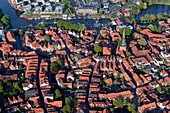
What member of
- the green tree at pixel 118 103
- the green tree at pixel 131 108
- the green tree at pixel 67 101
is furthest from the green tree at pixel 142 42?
the green tree at pixel 67 101

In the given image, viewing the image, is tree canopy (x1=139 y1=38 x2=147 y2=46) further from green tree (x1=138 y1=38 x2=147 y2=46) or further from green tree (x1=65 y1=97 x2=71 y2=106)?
green tree (x1=65 y1=97 x2=71 y2=106)

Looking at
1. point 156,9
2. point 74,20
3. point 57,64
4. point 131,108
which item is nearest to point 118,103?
point 131,108

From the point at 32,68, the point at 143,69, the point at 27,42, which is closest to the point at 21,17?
the point at 27,42

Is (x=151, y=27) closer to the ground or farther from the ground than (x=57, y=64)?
farther from the ground

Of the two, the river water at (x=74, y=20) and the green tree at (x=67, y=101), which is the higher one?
the river water at (x=74, y=20)

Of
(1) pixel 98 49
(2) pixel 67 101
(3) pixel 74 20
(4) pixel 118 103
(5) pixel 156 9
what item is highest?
(5) pixel 156 9

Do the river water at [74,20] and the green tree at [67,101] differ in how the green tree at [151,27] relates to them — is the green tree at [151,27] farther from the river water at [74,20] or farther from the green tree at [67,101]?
the green tree at [67,101]

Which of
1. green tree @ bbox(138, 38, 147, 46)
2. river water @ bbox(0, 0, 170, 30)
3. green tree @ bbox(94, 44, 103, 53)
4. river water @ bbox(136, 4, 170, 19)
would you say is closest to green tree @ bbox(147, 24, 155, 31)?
green tree @ bbox(138, 38, 147, 46)

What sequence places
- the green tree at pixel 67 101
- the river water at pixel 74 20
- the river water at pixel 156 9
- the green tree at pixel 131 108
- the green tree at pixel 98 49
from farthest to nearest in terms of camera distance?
the river water at pixel 156 9 < the river water at pixel 74 20 < the green tree at pixel 98 49 < the green tree at pixel 67 101 < the green tree at pixel 131 108

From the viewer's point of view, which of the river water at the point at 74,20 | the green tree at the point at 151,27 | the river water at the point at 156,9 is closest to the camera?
the green tree at the point at 151,27

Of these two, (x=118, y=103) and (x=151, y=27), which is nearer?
(x=118, y=103)

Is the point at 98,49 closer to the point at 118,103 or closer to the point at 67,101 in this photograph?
the point at 118,103
